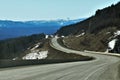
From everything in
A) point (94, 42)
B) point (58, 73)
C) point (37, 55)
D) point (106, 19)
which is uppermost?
point (106, 19)

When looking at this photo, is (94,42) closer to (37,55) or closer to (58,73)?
(37,55)

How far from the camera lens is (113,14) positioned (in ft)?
537

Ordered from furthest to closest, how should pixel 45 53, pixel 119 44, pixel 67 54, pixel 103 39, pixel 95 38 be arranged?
pixel 95 38, pixel 103 39, pixel 45 53, pixel 119 44, pixel 67 54

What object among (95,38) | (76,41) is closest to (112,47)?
(95,38)

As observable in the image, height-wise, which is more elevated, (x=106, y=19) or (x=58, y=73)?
(x=106, y=19)

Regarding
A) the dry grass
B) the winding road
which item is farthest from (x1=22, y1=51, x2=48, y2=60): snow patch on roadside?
the winding road

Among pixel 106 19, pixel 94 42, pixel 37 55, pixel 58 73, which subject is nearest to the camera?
pixel 58 73

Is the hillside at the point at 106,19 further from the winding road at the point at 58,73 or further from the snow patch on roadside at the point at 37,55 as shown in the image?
the winding road at the point at 58,73

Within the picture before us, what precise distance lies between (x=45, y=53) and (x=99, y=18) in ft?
252

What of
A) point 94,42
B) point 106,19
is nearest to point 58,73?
point 94,42

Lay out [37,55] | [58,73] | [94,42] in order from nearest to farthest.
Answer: [58,73] → [37,55] → [94,42]

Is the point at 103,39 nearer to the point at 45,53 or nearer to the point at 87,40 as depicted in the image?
the point at 87,40

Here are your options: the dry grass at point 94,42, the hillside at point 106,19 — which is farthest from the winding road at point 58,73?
the hillside at point 106,19

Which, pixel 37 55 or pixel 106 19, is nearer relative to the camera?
pixel 37 55
